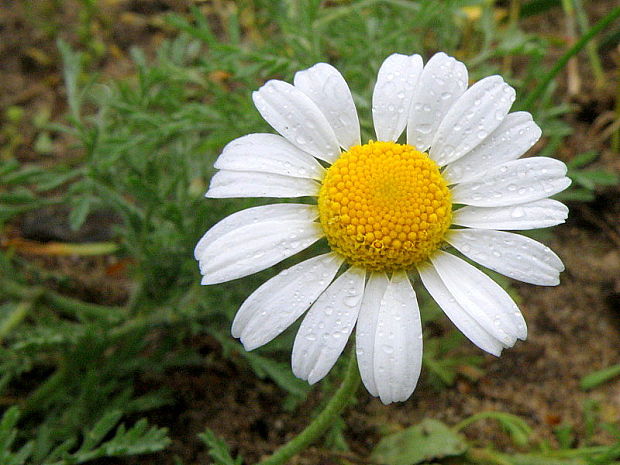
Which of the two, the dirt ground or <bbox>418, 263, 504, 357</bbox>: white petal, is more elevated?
<bbox>418, 263, 504, 357</bbox>: white petal

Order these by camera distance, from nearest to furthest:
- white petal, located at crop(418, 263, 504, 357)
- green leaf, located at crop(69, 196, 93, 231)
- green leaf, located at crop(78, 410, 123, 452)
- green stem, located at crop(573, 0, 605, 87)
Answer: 1. white petal, located at crop(418, 263, 504, 357)
2. green leaf, located at crop(78, 410, 123, 452)
3. green leaf, located at crop(69, 196, 93, 231)
4. green stem, located at crop(573, 0, 605, 87)

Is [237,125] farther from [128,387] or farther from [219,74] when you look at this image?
[219,74]

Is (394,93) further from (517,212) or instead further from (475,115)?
(517,212)

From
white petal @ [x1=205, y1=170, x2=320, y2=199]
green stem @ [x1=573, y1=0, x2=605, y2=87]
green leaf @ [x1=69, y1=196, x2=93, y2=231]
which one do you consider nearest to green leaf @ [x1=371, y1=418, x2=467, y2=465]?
white petal @ [x1=205, y1=170, x2=320, y2=199]

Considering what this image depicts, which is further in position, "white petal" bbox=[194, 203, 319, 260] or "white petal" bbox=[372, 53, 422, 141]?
"white petal" bbox=[372, 53, 422, 141]

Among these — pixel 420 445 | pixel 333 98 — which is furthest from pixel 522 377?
pixel 333 98

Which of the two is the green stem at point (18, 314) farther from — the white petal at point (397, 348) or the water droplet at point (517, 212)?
the water droplet at point (517, 212)

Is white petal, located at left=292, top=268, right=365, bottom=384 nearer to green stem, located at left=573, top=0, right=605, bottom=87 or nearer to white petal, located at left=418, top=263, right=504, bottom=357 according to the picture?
white petal, located at left=418, top=263, right=504, bottom=357

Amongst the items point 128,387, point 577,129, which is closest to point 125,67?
point 128,387

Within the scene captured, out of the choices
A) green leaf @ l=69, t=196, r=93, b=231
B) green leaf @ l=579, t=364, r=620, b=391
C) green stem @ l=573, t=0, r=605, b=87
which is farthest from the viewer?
green stem @ l=573, t=0, r=605, b=87
